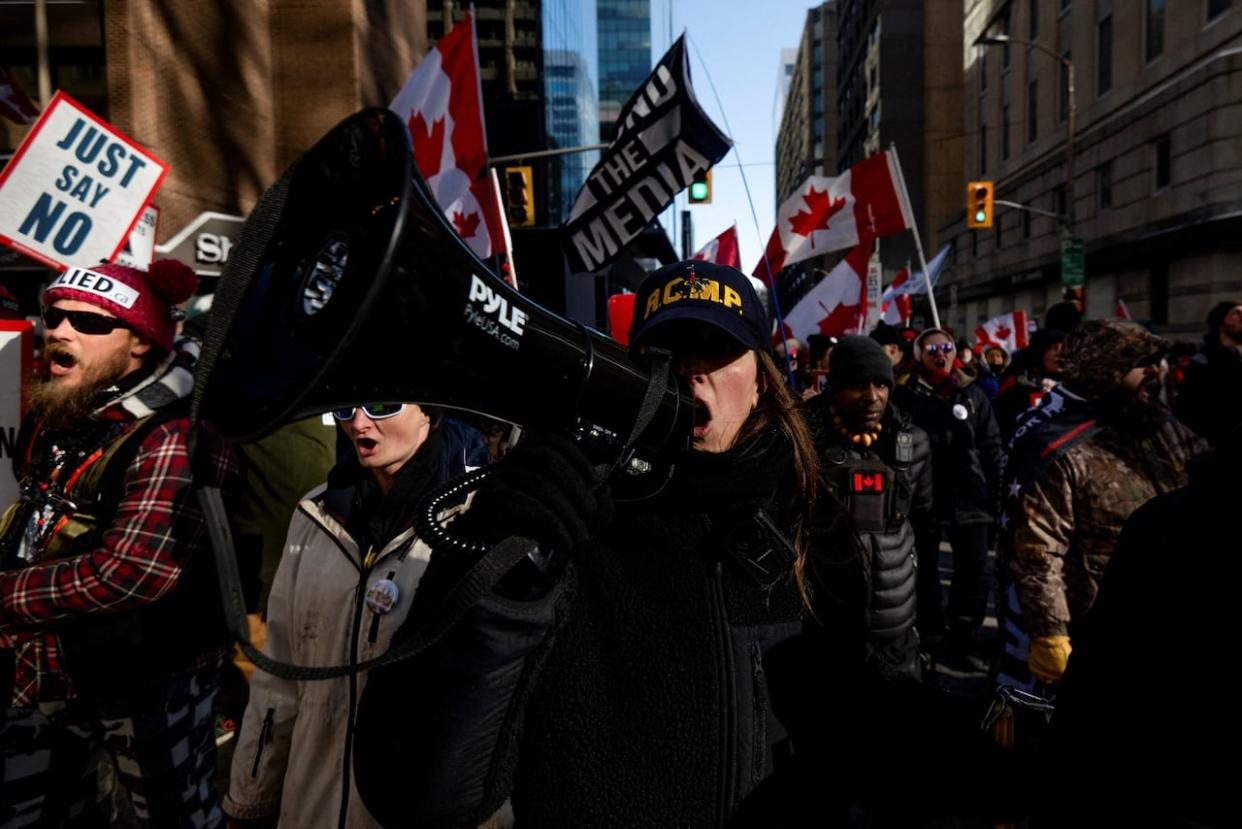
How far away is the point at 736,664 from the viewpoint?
1254mm

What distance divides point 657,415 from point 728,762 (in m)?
0.57

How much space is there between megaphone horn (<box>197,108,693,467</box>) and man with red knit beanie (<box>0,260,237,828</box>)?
5.34ft

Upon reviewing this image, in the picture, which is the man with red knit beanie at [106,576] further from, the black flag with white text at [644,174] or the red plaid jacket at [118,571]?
the black flag with white text at [644,174]

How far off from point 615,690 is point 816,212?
22.2 feet

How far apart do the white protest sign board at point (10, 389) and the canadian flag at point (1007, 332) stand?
12.9 meters

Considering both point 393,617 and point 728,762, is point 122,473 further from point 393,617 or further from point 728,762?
point 728,762

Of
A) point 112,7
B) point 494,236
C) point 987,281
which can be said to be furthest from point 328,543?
point 987,281

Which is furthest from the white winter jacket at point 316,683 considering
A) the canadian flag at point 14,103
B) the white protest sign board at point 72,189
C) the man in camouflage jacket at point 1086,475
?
the canadian flag at point 14,103

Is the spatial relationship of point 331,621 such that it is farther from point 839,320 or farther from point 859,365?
point 839,320

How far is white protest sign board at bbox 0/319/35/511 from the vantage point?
2531 millimetres

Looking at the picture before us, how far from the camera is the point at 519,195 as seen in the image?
12.3 metres

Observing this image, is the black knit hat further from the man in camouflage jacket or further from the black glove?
the black glove

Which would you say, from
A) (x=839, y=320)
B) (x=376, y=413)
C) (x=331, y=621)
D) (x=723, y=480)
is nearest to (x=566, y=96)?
(x=839, y=320)

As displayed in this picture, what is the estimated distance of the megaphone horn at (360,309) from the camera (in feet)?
2.67
